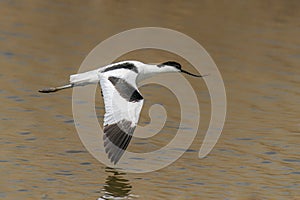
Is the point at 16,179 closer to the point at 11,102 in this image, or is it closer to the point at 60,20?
the point at 11,102

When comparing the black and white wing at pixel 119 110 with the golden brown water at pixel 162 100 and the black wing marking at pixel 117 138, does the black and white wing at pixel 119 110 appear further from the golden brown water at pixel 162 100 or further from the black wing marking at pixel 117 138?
the golden brown water at pixel 162 100

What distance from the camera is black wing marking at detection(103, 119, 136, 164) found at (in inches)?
377

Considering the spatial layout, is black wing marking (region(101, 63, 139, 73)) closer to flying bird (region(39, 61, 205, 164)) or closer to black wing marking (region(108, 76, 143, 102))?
flying bird (region(39, 61, 205, 164))

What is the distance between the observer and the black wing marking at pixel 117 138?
957cm

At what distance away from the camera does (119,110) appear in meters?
9.95

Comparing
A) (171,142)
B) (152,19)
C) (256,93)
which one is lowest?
(171,142)

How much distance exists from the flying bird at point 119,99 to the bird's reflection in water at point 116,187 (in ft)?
1.58

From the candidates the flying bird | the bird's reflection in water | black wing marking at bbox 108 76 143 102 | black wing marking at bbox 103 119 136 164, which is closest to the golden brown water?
the bird's reflection in water

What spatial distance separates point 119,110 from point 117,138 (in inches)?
16.2

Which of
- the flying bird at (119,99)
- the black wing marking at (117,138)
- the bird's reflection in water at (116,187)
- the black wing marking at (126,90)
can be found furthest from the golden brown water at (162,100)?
the black wing marking at (126,90)

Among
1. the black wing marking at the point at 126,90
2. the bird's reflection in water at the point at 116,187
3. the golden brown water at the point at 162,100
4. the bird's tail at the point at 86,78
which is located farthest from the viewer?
the bird's tail at the point at 86,78

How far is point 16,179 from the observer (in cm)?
1003

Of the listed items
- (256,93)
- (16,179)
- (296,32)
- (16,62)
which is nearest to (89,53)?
(16,62)

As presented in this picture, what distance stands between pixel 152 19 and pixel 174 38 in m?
0.68
